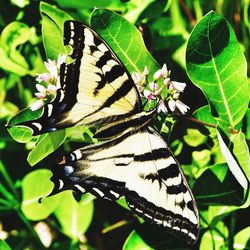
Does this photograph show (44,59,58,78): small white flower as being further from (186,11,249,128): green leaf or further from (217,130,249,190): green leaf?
(217,130,249,190): green leaf

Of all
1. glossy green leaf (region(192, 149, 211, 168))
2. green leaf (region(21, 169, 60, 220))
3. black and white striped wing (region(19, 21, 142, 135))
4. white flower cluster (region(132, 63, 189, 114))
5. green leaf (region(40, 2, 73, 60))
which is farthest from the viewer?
green leaf (region(21, 169, 60, 220))

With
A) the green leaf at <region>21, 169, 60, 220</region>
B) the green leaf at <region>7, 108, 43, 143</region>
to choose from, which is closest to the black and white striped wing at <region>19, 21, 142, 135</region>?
the green leaf at <region>7, 108, 43, 143</region>

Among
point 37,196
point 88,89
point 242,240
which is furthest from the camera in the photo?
point 37,196

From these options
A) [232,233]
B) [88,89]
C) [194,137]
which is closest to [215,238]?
[232,233]

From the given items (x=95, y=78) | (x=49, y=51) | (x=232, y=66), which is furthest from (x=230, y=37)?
(x=49, y=51)

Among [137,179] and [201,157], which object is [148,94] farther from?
[201,157]

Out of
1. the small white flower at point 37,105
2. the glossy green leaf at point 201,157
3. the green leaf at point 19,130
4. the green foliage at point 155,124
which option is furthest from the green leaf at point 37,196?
the glossy green leaf at point 201,157
